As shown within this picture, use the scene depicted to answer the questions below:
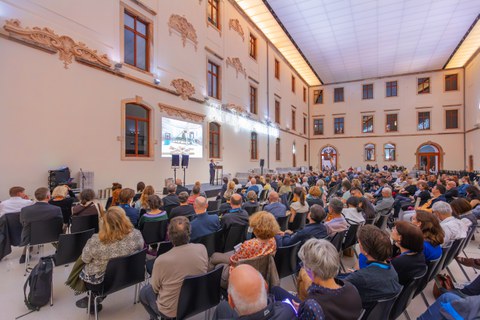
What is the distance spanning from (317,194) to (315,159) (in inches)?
834

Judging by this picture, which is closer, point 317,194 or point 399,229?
point 399,229

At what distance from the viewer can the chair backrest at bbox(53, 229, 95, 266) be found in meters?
2.80

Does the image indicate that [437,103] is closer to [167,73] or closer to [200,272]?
[167,73]

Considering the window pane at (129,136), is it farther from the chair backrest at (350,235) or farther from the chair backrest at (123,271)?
the chair backrest at (350,235)

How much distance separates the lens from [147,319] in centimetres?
244

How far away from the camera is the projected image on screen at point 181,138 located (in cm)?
948

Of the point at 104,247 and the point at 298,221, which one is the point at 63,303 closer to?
the point at 104,247

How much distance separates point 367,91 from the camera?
23.5 meters

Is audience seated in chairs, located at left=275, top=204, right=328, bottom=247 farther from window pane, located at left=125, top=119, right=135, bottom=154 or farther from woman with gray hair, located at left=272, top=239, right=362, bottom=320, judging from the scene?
window pane, located at left=125, top=119, right=135, bottom=154

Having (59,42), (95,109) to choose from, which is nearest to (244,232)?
(95,109)

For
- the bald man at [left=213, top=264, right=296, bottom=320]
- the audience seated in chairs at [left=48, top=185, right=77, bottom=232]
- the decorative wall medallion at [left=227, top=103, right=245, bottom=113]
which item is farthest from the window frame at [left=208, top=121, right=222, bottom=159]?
the bald man at [left=213, top=264, right=296, bottom=320]

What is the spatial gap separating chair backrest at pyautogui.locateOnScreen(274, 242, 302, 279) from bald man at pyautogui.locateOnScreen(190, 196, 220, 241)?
3.23ft

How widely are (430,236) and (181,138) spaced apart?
8.87 m

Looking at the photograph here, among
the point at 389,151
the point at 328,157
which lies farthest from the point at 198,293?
the point at 328,157
